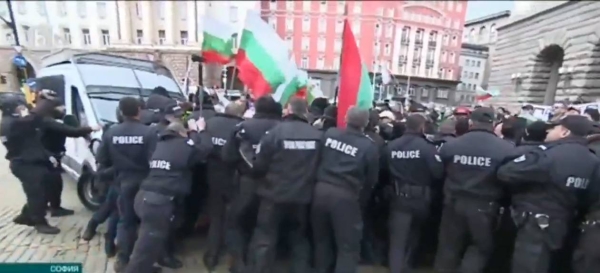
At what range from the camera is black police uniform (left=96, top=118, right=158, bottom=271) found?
3535mm

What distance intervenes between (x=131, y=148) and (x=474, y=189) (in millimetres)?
3213

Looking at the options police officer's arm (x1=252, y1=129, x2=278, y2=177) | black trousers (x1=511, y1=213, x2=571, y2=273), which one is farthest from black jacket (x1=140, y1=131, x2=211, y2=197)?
black trousers (x1=511, y1=213, x2=571, y2=273)

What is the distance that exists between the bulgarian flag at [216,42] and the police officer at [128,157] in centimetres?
149

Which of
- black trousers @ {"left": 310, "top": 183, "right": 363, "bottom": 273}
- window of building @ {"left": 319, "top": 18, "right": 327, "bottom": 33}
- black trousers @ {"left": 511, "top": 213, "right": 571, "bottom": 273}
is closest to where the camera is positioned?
black trousers @ {"left": 511, "top": 213, "right": 571, "bottom": 273}

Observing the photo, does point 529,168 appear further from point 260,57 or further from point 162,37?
point 162,37

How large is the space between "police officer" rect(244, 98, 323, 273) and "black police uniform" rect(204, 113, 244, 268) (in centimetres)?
51

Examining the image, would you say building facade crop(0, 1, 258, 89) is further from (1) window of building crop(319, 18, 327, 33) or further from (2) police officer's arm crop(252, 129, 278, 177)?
(1) window of building crop(319, 18, 327, 33)

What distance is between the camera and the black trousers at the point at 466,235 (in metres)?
3.33

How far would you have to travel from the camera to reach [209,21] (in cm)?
477

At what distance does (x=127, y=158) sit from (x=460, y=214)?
3.20m

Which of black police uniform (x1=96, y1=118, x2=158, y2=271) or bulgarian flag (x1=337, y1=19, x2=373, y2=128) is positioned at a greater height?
bulgarian flag (x1=337, y1=19, x2=373, y2=128)

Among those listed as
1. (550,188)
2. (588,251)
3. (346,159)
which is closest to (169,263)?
(346,159)

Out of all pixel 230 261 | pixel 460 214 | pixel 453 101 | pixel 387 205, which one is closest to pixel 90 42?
pixel 230 261

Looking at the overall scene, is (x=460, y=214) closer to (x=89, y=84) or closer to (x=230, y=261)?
(x=230, y=261)
